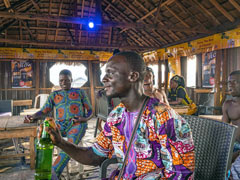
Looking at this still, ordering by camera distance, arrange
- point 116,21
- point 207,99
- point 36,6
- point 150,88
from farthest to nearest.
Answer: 1. point 116,21
2. point 36,6
3. point 207,99
4. point 150,88

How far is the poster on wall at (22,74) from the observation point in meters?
10.2

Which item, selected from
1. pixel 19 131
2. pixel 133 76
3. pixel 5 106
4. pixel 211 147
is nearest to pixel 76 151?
pixel 133 76

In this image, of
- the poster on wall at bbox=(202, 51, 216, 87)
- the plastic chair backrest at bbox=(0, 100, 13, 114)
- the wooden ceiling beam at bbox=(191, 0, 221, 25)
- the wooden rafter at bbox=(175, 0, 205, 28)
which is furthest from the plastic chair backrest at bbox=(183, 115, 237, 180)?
the wooden rafter at bbox=(175, 0, 205, 28)

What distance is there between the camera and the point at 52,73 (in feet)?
35.8

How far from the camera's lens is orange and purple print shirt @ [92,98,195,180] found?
3.46 feet

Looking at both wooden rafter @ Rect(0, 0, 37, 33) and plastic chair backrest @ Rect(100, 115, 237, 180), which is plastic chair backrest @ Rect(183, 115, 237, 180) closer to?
plastic chair backrest @ Rect(100, 115, 237, 180)

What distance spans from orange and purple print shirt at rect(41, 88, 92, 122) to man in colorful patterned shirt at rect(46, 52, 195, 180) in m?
1.60

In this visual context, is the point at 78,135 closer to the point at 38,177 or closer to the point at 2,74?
the point at 38,177

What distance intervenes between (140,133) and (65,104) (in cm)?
199

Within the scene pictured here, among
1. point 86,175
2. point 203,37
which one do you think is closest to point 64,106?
point 86,175

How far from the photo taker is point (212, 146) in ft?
4.79

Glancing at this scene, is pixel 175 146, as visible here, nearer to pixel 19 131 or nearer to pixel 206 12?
pixel 19 131

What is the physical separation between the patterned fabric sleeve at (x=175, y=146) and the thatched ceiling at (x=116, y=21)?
5.93 meters

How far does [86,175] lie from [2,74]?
28.1 ft
